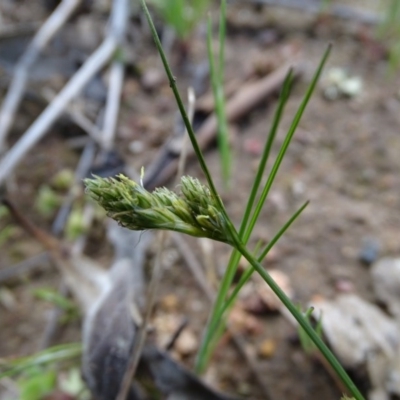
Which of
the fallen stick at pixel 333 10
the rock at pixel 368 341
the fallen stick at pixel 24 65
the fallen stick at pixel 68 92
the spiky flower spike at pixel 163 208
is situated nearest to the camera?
the spiky flower spike at pixel 163 208

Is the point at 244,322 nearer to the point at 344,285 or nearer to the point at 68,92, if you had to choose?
the point at 344,285

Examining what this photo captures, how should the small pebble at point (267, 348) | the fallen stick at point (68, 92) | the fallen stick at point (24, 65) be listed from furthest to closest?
the fallen stick at point (24, 65)
the fallen stick at point (68, 92)
the small pebble at point (267, 348)

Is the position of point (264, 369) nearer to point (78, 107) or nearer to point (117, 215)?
point (117, 215)

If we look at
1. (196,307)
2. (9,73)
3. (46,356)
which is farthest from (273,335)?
(9,73)

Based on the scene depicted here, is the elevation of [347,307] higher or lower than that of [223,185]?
lower

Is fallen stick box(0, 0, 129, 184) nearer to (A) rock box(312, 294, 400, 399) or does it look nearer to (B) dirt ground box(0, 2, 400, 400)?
(B) dirt ground box(0, 2, 400, 400)

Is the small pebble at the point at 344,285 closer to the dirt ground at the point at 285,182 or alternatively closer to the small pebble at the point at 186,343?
the dirt ground at the point at 285,182

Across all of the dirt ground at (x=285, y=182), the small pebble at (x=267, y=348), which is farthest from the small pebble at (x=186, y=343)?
the small pebble at (x=267, y=348)
